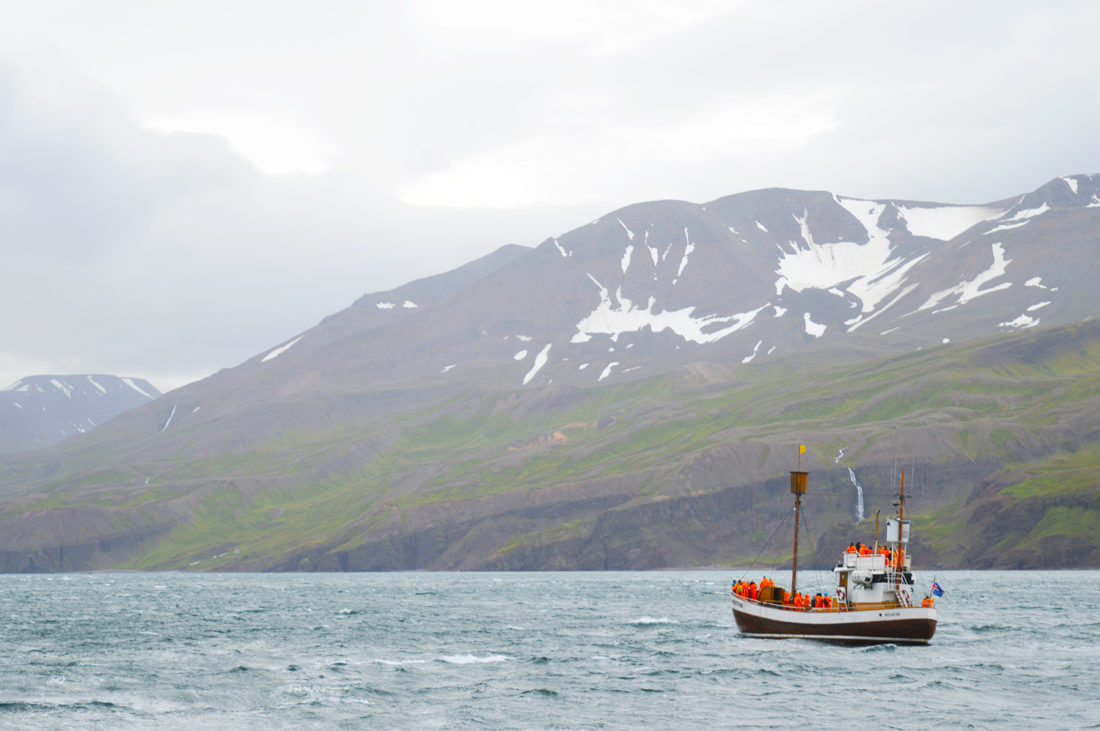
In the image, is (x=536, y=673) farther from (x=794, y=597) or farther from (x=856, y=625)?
(x=794, y=597)

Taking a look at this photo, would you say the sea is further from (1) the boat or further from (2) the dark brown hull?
(1) the boat

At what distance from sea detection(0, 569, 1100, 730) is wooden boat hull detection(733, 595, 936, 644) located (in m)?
0.96

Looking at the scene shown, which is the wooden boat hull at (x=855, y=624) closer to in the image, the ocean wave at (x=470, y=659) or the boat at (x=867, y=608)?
the boat at (x=867, y=608)

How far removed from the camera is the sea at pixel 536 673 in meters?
60.6

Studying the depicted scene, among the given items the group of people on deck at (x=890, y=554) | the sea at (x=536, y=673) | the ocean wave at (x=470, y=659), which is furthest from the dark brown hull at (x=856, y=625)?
the ocean wave at (x=470, y=659)

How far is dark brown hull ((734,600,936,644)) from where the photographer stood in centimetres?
8612

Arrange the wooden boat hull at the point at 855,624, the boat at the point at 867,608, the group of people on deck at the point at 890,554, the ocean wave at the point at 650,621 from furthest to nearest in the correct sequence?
1. the ocean wave at the point at 650,621
2. the group of people on deck at the point at 890,554
3. the boat at the point at 867,608
4. the wooden boat hull at the point at 855,624

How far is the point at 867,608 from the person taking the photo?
87.8m

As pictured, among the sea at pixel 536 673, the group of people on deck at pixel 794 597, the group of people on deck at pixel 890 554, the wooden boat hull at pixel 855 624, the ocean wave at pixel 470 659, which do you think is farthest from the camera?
the group of people on deck at pixel 794 597

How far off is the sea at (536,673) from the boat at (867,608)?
1.26 m

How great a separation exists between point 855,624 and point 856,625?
0.10 metres

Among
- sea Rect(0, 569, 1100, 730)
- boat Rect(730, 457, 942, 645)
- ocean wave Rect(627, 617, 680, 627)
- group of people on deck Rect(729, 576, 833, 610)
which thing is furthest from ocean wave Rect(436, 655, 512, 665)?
ocean wave Rect(627, 617, 680, 627)

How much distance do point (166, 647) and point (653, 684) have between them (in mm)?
43013

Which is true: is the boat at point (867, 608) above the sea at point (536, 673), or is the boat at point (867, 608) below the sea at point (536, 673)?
above
